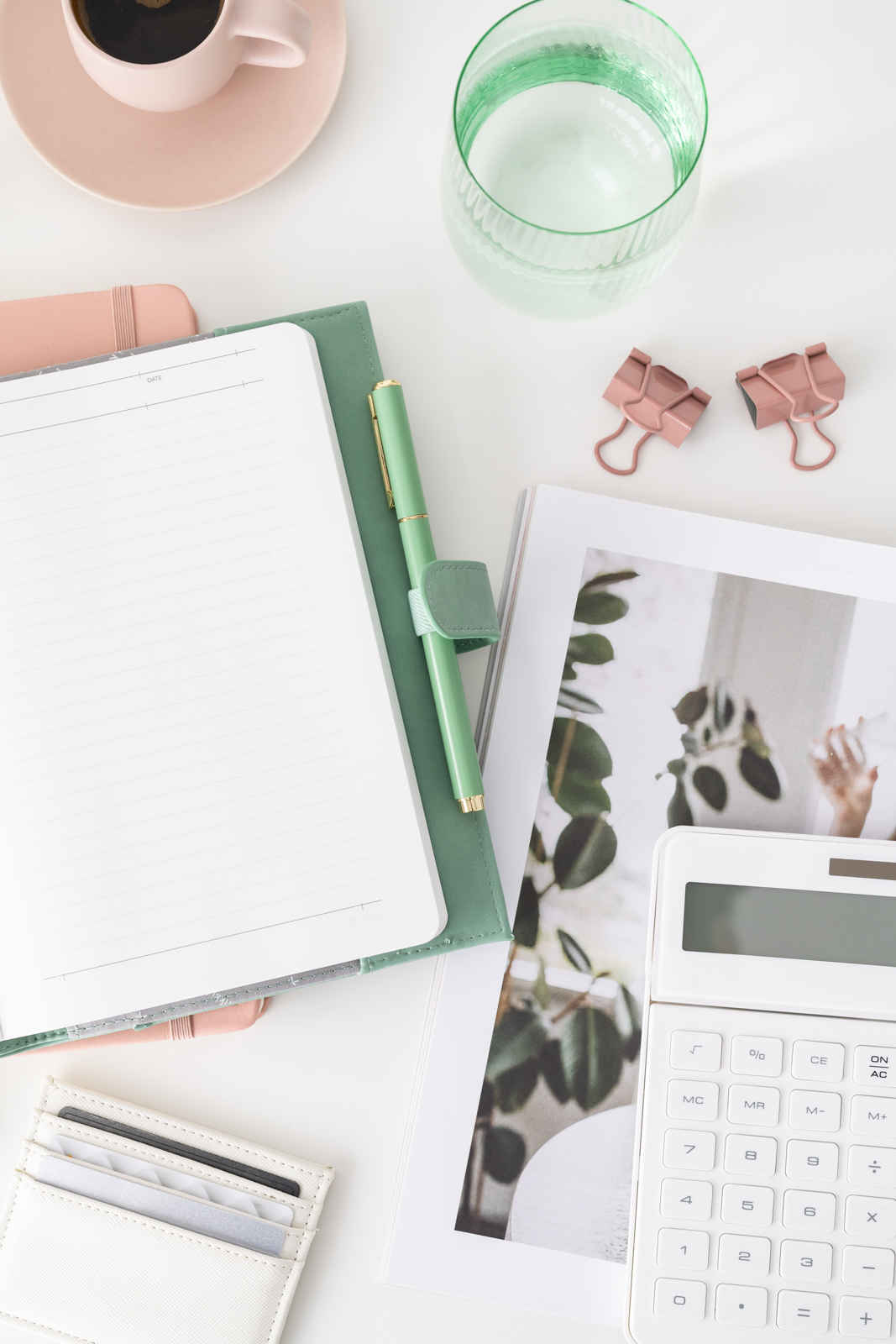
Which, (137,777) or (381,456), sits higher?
(381,456)

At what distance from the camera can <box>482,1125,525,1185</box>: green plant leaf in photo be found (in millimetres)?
519

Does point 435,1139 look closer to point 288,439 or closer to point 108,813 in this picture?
point 108,813

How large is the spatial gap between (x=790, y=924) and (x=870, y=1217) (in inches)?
6.2

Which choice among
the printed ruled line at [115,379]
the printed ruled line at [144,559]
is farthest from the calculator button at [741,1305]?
the printed ruled line at [115,379]

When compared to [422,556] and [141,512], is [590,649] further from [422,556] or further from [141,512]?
[141,512]

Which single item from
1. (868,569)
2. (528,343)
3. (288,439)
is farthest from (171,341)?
(868,569)

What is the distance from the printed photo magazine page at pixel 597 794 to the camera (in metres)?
0.52

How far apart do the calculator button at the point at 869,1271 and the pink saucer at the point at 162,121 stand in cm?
69

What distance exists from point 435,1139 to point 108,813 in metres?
0.26

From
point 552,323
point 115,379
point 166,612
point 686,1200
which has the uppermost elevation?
point 552,323

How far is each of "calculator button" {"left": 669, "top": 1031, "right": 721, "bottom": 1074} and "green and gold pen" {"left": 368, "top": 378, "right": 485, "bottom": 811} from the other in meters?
0.17

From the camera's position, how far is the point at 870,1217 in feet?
1.63

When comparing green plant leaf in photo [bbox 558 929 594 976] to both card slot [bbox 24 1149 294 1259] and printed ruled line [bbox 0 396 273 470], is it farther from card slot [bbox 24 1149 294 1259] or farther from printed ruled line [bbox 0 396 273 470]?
printed ruled line [bbox 0 396 273 470]

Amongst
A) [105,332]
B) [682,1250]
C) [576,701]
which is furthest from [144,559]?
[682,1250]
